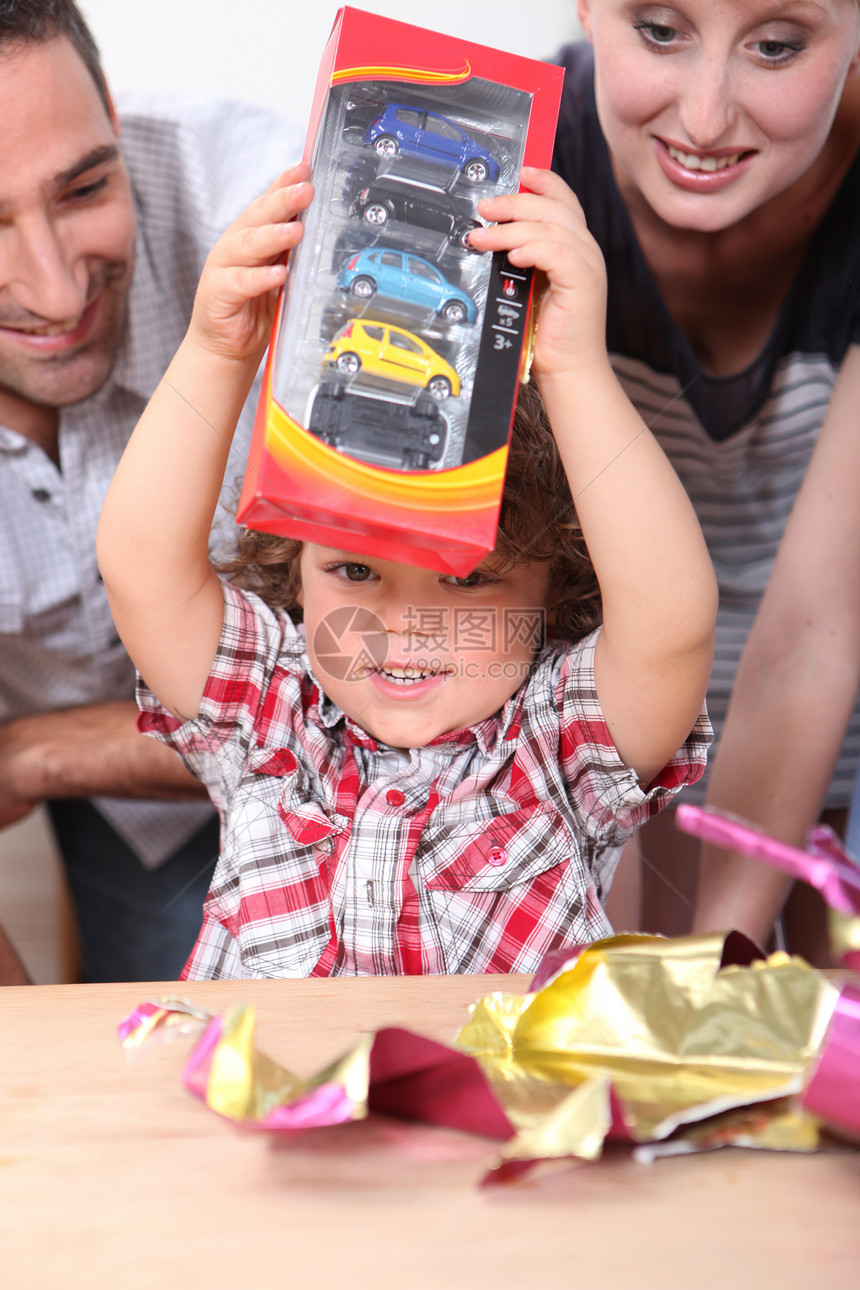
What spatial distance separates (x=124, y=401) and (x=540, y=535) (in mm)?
568

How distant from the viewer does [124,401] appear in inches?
43.8

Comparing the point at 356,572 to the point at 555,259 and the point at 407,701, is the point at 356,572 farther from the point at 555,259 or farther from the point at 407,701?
the point at 555,259

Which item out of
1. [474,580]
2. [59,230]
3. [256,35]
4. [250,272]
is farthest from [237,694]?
[256,35]

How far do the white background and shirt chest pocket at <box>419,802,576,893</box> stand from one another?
1073 mm

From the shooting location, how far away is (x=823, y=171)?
0.95 meters

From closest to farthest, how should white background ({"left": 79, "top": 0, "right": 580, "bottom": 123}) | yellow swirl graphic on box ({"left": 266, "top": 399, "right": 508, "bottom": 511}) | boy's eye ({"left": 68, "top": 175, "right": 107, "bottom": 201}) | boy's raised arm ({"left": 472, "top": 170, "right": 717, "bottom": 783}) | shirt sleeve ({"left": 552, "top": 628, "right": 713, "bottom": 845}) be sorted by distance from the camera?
yellow swirl graphic on box ({"left": 266, "top": 399, "right": 508, "bottom": 511}), boy's raised arm ({"left": 472, "top": 170, "right": 717, "bottom": 783}), shirt sleeve ({"left": 552, "top": 628, "right": 713, "bottom": 845}), boy's eye ({"left": 68, "top": 175, "right": 107, "bottom": 201}), white background ({"left": 79, "top": 0, "right": 580, "bottom": 123})

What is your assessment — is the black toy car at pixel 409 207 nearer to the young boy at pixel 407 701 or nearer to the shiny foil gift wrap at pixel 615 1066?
the young boy at pixel 407 701

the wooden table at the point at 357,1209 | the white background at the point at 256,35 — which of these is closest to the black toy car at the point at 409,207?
the wooden table at the point at 357,1209

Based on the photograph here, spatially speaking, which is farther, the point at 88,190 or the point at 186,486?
the point at 88,190

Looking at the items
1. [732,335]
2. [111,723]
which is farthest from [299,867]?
[732,335]

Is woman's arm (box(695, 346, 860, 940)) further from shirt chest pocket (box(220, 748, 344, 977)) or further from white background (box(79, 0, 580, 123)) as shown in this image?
white background (box(79, 0, 580, 123))

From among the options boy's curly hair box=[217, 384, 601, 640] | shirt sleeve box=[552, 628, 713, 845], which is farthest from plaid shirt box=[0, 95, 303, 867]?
shirt sleeve box=[552, 628, 713, 845]

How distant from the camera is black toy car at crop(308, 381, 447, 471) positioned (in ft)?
1.51

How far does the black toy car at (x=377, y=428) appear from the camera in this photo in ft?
1.51
